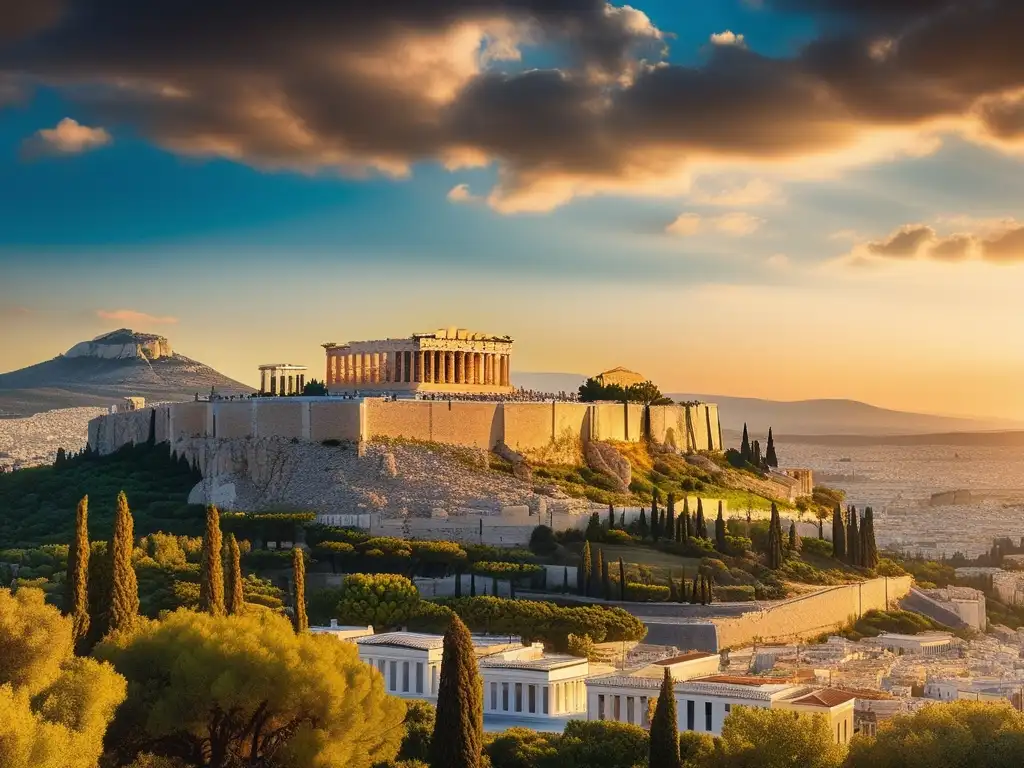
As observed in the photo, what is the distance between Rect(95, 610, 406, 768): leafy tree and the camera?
3052 centimetres

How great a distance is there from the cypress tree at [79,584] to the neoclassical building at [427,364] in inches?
1676

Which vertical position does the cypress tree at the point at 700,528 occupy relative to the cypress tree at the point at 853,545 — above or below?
above

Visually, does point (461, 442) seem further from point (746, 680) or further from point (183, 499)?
point (746, 680)

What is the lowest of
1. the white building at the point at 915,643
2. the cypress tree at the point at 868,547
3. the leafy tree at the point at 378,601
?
the white building at the point at 915,643

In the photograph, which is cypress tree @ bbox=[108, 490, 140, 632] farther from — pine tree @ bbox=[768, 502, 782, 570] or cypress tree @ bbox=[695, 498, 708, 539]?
Result: cypress tree @ bbox=[695, 498, 708, 539]

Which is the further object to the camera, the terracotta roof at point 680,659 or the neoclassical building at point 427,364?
the neoclassical building at point 427,364

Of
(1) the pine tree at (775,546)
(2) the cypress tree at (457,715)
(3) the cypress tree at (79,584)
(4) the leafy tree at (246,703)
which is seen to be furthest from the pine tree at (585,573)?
(4) the leafy tree at (246,703)

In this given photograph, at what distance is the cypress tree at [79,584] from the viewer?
3381 centimetres

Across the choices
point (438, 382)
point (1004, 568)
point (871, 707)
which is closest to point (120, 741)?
point (871, 707)

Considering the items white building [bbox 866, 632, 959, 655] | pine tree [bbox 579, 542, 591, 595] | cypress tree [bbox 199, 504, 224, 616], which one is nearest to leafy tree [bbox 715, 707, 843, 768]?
cypress tree [bbox 199, 504, 224, 616]

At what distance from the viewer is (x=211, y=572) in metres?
37.0

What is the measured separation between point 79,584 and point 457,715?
7.62 m

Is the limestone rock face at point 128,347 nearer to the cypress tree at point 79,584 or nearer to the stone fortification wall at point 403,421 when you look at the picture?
the stone fortification wall at point 403,421

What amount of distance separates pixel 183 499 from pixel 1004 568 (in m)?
42.3
